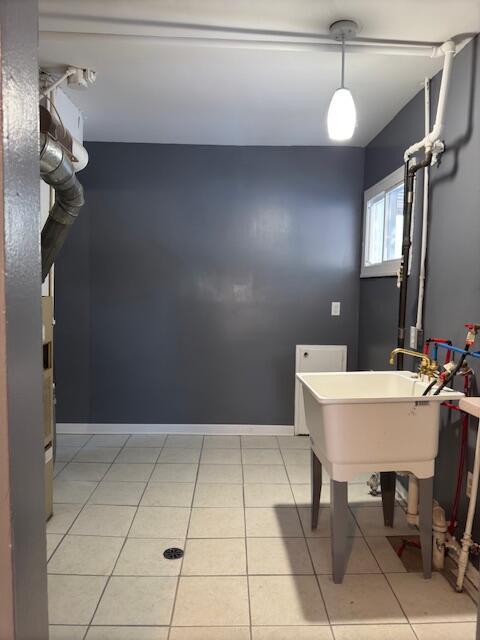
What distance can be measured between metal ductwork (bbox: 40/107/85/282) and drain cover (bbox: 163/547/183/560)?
5.10 ft

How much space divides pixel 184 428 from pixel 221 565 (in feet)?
5.72

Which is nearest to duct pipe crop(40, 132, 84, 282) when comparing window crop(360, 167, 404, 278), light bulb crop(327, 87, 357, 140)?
light bulb crop(327, 87, 357, 140)

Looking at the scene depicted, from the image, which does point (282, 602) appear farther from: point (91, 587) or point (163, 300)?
point (163, 300)

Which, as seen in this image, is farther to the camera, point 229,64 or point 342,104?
point 229,64

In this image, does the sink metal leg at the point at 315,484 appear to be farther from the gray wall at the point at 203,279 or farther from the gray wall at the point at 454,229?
the gray wall at the point at 203,279

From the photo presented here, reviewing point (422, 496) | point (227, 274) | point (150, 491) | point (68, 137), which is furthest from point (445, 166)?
point (150, 491)

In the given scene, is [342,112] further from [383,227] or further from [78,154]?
[78,154]

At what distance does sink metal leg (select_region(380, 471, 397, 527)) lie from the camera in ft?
7.18

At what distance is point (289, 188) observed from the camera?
347 centimetres

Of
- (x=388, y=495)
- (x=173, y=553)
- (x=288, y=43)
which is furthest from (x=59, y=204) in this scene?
(x=388, y=495)

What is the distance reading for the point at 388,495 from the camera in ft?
7.23

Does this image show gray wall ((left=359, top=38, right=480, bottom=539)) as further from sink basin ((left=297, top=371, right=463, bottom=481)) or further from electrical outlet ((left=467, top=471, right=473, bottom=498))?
sink basin ((left=297, top=371, right=463, bottom=481))

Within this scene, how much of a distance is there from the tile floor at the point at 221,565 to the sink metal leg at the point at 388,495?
0.06 metres

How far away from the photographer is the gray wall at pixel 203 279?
3447 mm
